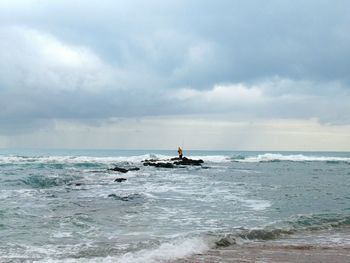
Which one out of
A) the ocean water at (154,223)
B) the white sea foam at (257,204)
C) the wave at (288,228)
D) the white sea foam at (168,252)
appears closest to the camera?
the white sea foam at (168,252)

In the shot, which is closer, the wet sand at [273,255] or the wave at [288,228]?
the wet sand at [273,255]

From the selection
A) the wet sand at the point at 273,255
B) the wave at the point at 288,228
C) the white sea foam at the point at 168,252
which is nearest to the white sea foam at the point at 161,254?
the white sea foam at the point at 168,252

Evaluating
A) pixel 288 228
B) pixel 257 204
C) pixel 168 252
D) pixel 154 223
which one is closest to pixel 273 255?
pixel 168 252

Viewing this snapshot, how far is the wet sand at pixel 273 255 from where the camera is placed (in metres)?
7.62

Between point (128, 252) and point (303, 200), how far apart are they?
11.5 m

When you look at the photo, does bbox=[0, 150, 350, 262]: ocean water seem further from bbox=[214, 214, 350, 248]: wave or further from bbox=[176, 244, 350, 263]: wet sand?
bbox=[176, 244, 350, 263]: wet sand

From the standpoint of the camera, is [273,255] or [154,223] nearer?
[273,255]

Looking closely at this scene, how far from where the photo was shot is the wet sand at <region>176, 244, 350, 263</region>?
762 centimetres

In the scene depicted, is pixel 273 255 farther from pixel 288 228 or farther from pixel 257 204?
pixel 257 204

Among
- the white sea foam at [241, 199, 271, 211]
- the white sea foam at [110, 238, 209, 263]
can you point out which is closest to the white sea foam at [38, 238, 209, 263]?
the white sea foam at [110, 238, 209, 263]

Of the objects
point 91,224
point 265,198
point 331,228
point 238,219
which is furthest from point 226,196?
point 91,224

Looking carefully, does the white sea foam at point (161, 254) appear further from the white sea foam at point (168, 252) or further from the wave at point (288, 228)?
the wave at point (288, 228)

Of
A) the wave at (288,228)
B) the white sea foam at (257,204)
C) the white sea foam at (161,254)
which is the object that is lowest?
the wave at (288,228)

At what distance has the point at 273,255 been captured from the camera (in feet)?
26.4
